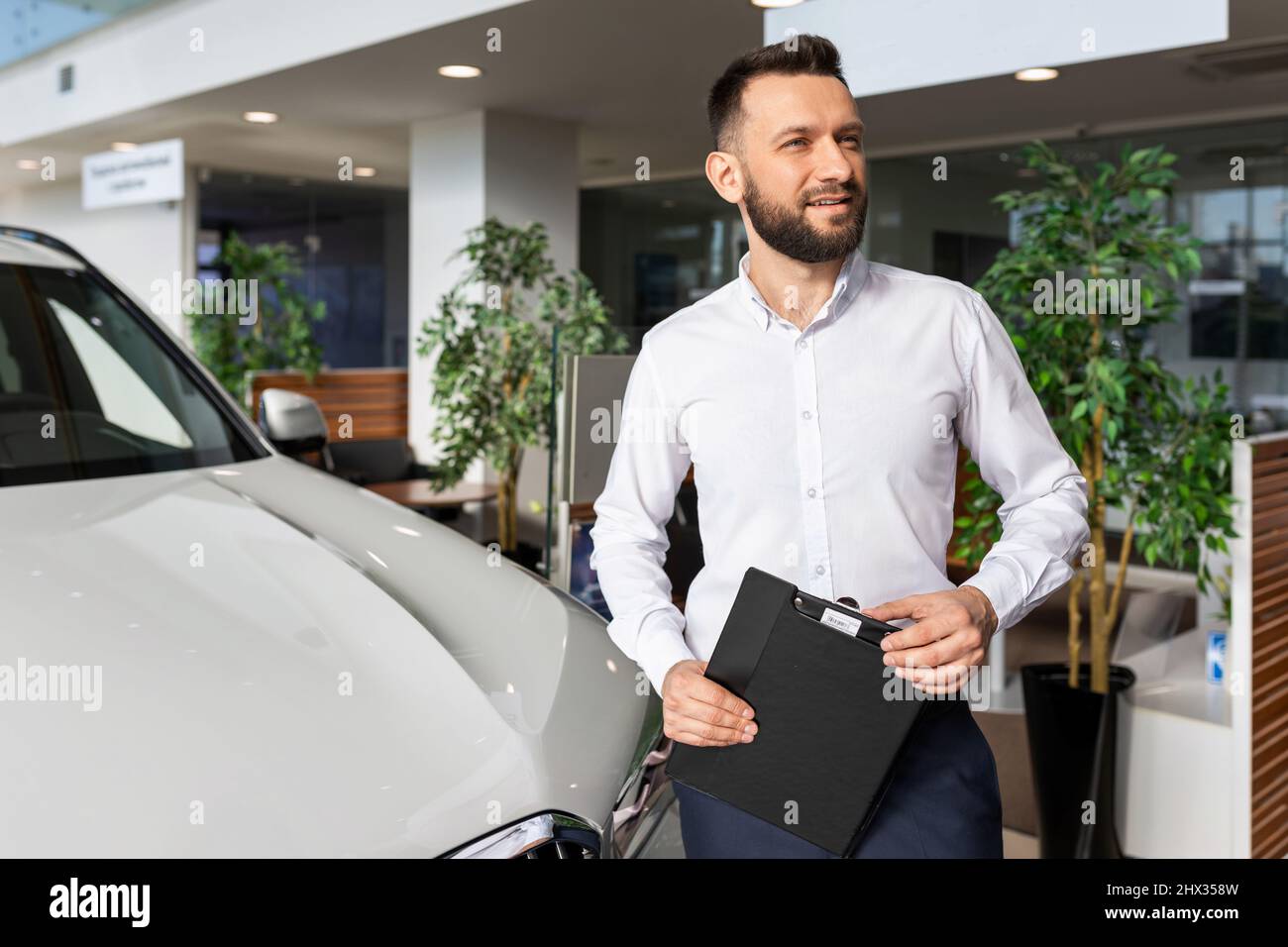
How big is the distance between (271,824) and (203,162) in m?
10.2

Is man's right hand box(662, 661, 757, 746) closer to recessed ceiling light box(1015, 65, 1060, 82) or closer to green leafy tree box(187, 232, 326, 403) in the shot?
recessed ceiling light box(1015, 65, 1060, 82)

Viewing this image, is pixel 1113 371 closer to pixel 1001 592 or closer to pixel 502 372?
pixel 1001 592

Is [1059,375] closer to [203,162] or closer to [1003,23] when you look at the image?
[1003,23]

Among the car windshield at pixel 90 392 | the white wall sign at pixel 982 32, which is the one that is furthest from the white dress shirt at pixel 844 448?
the white wall sign at pixel 982 32

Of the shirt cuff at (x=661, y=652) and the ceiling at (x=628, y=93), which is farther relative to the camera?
the ceiling at (x=628, y=93)

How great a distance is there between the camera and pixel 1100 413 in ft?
10.4

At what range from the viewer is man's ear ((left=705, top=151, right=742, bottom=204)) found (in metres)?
1.40

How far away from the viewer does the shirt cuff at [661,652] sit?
51.9 inches

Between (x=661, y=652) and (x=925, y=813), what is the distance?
0.34 metres

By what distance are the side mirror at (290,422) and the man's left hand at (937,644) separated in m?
1.40

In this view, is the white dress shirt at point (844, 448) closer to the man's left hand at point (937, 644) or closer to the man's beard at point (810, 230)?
the man's beard at point (810, 230)

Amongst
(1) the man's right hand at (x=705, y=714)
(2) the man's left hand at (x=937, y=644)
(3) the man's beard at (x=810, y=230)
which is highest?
(3) the man's beard at (x=810, y=230)
